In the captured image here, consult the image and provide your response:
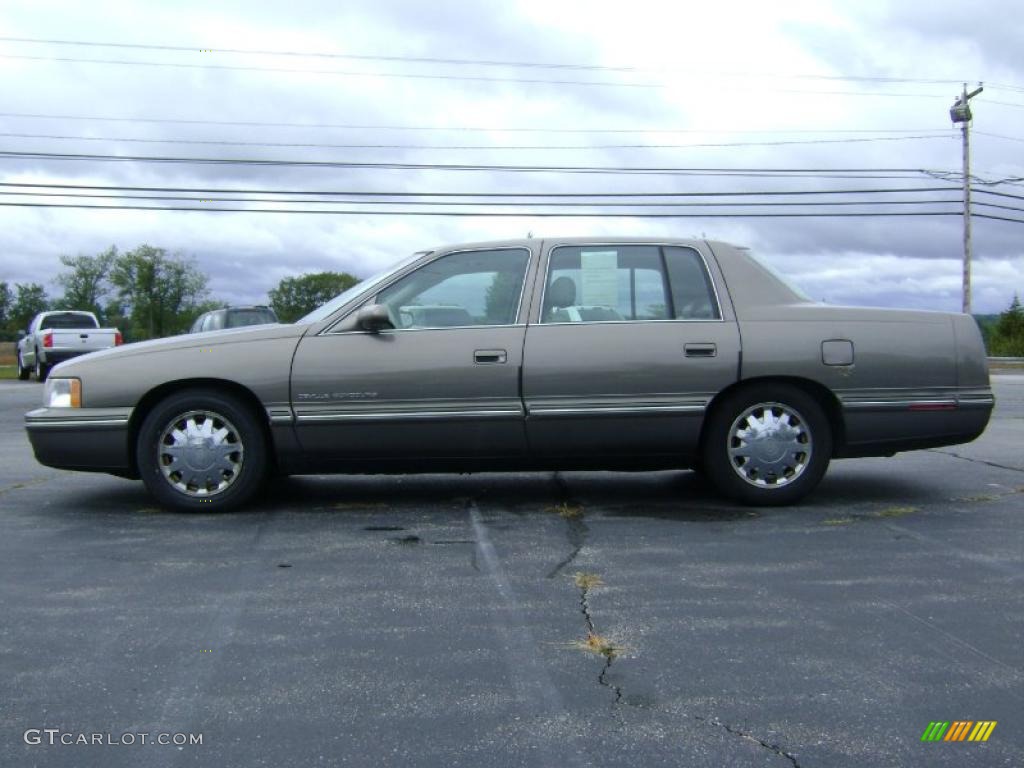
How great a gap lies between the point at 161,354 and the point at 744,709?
3918 mm

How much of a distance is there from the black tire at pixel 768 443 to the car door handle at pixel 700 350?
28 cm

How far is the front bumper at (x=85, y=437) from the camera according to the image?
18.5 feet

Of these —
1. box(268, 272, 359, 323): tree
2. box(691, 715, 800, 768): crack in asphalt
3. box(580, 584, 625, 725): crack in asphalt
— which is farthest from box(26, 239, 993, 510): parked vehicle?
box(268, 272, 359, 323): tree

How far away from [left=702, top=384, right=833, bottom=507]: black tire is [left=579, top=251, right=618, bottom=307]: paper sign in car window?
0.87m

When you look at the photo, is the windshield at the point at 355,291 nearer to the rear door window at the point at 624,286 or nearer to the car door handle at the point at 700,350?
the rear door window at the point at 624,286

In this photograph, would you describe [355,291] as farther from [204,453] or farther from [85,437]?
[85,437]

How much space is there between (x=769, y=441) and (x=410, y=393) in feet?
6.61

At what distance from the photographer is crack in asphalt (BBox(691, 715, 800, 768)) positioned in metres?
2.65

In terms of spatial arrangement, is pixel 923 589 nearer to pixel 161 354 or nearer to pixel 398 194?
pixel 161 354

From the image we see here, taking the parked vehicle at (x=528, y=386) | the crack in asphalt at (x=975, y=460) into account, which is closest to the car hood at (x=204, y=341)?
the parked vehicle at (x=528, y=386)

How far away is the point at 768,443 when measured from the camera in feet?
19.0

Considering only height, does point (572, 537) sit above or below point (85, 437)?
below

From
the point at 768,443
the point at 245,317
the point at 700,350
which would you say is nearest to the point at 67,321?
the point at 245,317

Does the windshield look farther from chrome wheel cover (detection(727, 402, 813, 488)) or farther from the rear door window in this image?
chrome wheel cover (detection(727, 402, 813, 488))
